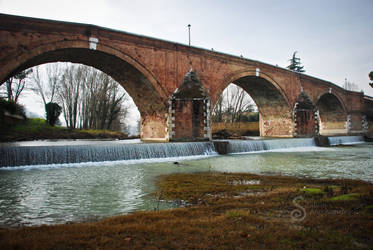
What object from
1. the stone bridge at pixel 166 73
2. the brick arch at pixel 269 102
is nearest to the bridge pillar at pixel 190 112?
the stone bridge at pixel 166 73

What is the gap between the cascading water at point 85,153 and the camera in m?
9.02

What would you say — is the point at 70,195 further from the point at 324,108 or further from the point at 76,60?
the point at 324,108

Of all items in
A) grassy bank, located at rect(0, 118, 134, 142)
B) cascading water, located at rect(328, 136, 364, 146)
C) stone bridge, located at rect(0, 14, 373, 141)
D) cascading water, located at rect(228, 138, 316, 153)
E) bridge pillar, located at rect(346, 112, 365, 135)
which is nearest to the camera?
stone bridge, located at rect(0, 14, 373, 141)

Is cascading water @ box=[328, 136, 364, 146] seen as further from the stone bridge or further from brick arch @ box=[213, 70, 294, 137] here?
brick arch @ box=[213, 70, 294, 137]

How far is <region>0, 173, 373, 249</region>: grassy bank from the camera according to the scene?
2496mm

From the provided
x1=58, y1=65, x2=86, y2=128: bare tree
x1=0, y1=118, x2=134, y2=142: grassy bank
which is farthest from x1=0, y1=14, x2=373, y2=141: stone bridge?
x1=58, y1=65, x2=86, y2=128: bare tree

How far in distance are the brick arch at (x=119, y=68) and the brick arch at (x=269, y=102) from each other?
7.53 metres

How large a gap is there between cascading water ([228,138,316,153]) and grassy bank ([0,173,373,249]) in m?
10.3

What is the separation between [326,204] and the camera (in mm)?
3797

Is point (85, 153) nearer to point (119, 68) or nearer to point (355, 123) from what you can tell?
point (119, 68)

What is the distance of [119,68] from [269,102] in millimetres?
14925

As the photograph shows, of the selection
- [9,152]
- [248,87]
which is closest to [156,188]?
[9,152]

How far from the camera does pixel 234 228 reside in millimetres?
2846

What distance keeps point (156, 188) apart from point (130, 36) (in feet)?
34.7
